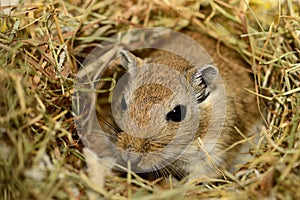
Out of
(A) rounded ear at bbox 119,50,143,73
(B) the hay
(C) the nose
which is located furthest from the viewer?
(A) rounded ear at bbox 119,50,143,73

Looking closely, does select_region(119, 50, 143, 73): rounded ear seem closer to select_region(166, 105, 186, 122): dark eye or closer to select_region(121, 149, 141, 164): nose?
select_region(166, 105, 186, 122): dark eye

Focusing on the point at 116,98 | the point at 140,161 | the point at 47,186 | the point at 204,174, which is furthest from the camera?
the point at 116,98

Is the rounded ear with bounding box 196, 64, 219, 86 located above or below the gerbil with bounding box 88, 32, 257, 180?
above

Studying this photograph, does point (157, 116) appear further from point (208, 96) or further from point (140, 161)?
point (208, 96)

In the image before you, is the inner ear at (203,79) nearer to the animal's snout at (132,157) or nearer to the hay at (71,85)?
the hay at (71,85)

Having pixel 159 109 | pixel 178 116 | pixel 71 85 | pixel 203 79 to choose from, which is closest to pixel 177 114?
pixel 178 116

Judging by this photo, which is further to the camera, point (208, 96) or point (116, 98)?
point (116, 98)

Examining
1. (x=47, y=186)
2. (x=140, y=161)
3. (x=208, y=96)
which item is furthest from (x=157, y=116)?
(x=47, y=186)

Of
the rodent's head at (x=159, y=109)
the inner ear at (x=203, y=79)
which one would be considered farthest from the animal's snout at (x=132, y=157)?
the inner ear at (x=203, y=79)

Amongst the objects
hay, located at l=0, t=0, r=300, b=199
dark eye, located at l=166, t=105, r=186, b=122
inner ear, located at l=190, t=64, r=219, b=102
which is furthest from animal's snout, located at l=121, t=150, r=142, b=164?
inner ear, located at l=190, t=64, r=219, b=102
